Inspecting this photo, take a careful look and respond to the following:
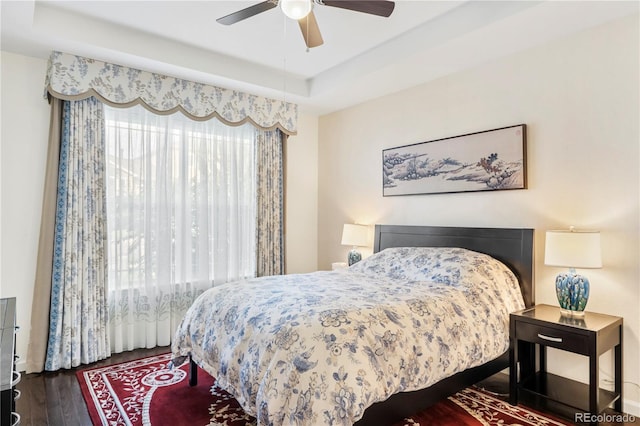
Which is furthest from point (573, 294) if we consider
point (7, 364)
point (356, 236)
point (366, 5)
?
point (7, 364)

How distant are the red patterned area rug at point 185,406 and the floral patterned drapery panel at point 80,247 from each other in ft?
0.97

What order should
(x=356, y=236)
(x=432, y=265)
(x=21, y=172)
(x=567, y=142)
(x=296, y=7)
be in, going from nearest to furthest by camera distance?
(x=296, y=7), (x=567, y=142), (x=432, y=265), (x=21, y=172), (x=356, y=236)

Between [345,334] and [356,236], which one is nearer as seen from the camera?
[345,334]

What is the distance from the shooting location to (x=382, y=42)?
3375 millimetres

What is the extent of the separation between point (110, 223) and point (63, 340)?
3.41ft

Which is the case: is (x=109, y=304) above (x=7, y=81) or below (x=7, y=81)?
below

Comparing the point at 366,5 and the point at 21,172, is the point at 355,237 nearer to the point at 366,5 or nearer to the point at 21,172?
the point at 366,5

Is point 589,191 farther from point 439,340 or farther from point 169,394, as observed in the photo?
point 169,394

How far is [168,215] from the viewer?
3797mm

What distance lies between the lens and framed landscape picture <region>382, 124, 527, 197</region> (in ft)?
10.2

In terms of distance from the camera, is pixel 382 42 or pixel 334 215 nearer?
pixel 382 42

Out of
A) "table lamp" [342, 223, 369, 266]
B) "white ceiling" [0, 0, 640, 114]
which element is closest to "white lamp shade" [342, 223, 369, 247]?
"table lamp" [342, 223, 369, 266]

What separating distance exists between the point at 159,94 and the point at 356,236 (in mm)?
2475

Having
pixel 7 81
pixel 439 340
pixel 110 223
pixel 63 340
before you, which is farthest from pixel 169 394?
pixel 7 81
